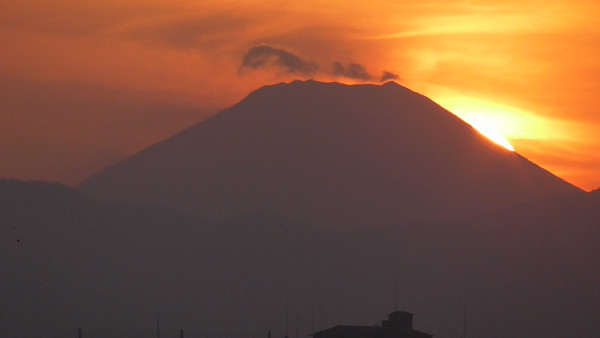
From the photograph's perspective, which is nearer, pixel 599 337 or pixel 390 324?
pixel 390 324

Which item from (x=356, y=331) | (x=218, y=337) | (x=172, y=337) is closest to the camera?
(x=356, y=331)

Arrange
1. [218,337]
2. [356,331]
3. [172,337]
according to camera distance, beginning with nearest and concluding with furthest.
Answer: [356,331]
[172,337]
[218,337]

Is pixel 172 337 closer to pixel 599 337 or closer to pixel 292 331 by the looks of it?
pixel 292 331

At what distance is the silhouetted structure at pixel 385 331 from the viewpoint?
226 feet

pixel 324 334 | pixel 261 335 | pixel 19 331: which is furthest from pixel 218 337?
pixel 324 334

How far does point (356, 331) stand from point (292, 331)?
13093 cm

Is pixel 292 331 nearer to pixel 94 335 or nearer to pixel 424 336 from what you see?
pixel 94 335

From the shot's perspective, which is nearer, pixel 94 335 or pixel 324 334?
pixel 324 334

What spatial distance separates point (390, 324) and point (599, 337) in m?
131

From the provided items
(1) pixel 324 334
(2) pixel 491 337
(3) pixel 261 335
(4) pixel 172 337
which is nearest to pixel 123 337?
(4) pixel 172 337

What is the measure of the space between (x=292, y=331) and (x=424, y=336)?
12993 centimetres

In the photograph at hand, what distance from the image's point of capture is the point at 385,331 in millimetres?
69688

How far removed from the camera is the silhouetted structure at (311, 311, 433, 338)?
6888cm

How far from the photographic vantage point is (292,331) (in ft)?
651
